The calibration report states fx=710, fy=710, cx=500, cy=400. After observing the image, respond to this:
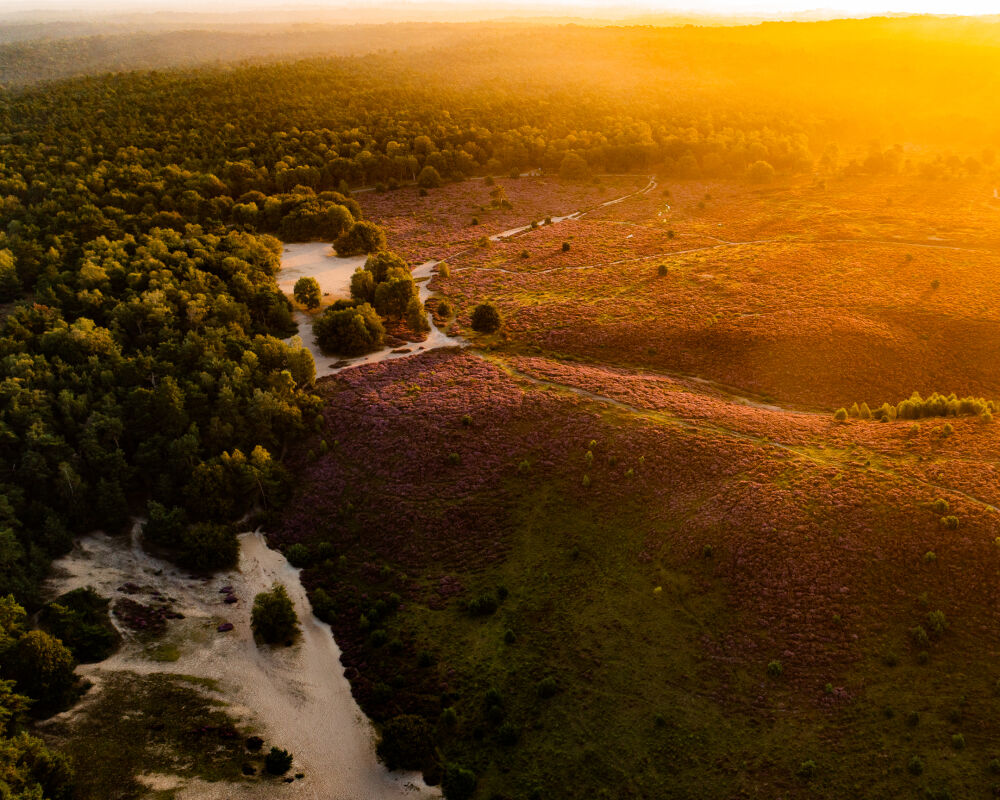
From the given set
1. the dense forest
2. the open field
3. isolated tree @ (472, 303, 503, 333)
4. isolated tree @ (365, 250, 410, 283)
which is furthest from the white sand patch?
the open field

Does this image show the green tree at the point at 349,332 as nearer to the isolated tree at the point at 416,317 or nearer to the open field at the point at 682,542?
the isolated tree at the point at 416,317

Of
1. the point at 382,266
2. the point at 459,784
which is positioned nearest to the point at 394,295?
the point at 382,266

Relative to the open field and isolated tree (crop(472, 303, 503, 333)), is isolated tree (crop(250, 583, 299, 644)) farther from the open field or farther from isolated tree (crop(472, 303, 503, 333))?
isolated tree (crop(472, 303, 503, 333))

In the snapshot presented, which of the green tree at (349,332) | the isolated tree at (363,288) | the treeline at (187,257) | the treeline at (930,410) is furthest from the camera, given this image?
the isolated tree at (363,288)

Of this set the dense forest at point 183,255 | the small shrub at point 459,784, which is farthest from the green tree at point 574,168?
the small shrub at point 459,784

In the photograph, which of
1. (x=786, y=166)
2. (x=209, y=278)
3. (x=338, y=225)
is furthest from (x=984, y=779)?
(x=786, y=166)

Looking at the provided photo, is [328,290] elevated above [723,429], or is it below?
above

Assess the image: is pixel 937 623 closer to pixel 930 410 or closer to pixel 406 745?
pixel 930 410

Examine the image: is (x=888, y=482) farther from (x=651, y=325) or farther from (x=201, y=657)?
(x=201, y=657)
